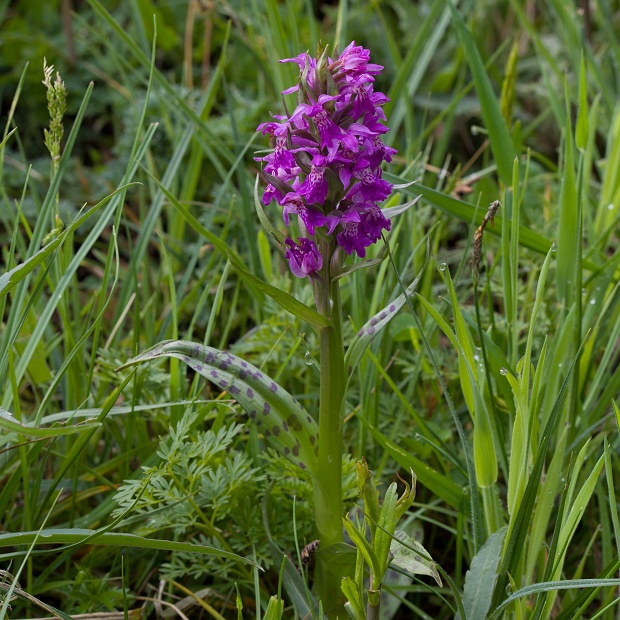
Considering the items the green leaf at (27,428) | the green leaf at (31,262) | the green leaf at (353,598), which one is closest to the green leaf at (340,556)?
the green leaf at (353,598)

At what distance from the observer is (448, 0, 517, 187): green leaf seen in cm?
201

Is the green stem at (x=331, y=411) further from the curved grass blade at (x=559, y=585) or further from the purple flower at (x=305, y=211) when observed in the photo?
the curved grass blade at (x=559, y=585)

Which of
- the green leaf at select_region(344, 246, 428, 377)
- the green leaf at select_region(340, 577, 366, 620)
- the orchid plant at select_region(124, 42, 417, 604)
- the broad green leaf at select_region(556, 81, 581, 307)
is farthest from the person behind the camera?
the broad green leaf at select_region(556, 81, 581, 307)

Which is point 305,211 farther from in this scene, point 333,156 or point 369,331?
point 369,331

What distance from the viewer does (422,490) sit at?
180 cm

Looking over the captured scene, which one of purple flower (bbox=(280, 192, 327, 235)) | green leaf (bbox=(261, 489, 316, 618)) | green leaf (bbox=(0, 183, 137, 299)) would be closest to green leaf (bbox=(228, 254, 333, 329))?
purple flower (bbox=(280, 192, 327, 235))

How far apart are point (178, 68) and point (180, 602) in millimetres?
2726

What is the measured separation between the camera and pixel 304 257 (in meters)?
1.35

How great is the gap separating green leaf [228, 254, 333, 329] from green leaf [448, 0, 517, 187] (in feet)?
3.09

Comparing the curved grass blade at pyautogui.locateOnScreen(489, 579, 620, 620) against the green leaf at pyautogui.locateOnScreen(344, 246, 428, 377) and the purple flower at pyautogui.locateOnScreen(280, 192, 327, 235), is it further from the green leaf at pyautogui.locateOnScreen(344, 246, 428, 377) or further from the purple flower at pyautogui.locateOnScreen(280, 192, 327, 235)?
the purple flower at pyautogui.locateOnScreen(280, 192, 327, 235)

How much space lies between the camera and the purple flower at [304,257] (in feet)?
4.43

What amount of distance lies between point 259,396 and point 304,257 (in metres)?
0.27

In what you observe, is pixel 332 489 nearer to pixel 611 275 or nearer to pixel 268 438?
pixel 268 438

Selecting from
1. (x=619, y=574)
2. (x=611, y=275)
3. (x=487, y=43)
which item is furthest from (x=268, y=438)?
(x=487, y=43)
